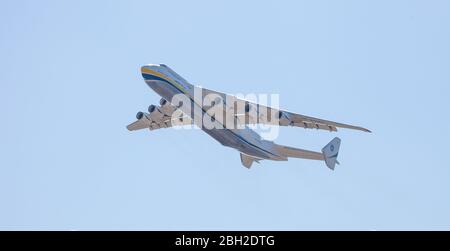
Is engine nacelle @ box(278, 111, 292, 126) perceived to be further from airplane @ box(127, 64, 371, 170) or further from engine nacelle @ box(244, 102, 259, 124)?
engine nacelle @ box(244, 102, 259, 124)

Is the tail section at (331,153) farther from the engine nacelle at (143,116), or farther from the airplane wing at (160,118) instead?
the engine nacelle at (143,116)

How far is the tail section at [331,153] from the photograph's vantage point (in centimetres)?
3042

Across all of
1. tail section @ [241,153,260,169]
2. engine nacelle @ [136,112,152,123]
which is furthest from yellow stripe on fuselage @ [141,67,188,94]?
tail section @ [241,153,260,169]

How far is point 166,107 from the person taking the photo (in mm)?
31062

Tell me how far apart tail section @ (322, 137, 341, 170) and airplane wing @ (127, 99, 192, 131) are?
5226mm

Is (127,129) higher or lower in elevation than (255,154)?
higher

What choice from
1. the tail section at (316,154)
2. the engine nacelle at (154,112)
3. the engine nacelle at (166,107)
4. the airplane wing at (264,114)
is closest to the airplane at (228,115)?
the airplane wing at (264,114)

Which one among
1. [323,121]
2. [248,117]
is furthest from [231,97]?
[323,121]

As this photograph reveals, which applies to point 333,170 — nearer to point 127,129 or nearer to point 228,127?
point 228,127

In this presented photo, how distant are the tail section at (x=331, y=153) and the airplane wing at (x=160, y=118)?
5226 millimetres

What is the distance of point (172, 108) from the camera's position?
3111cm

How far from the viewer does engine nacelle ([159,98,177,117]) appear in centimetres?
3086

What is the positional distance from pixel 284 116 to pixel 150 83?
4.44 m

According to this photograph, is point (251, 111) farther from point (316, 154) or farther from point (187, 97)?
point (316, 154)
